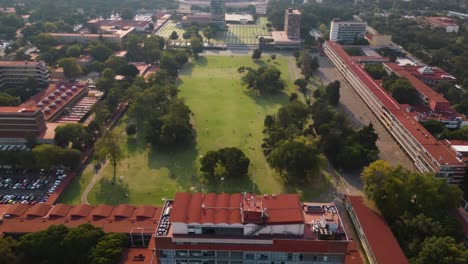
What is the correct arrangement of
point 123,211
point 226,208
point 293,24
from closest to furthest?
1. point 226,208
2. point 123,211
3. point 293,24

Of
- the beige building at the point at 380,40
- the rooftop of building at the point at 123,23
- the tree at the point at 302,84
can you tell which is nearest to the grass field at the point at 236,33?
the rooftop of building at the point at 123,23

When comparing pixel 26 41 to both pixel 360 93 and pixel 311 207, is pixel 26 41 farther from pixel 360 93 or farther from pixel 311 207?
pixel 311 207

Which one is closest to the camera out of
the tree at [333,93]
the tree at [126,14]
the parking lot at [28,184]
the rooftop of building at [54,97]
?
the parking lot at [28,184]

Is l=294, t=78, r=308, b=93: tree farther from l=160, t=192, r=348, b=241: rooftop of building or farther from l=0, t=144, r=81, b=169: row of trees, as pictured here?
l=160, t=192, r=348, b=241: rooftop of building

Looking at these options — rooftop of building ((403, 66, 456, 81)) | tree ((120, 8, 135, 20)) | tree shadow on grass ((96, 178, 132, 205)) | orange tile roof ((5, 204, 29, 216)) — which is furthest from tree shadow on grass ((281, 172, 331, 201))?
tree ((120, 8, 135, 20))

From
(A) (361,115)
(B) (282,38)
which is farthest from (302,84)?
(B) (282,38)

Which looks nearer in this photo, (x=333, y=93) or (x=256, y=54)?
(x=333, y=93)

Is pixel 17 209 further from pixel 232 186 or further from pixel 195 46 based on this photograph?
pixel 195 46

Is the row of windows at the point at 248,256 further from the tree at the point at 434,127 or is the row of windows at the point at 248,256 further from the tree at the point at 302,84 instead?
the tree at the point at 302,84
